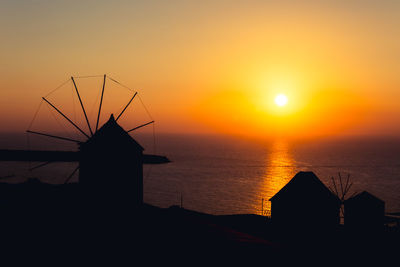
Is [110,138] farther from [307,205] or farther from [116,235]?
[307,205]

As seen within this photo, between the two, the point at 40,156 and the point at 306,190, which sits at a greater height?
the point at 40,156

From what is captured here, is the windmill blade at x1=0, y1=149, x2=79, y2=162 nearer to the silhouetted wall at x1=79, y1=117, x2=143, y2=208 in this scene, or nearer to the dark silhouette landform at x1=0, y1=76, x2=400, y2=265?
the silhouetted wall at x1=79, y1=117, x2=143, y2=208

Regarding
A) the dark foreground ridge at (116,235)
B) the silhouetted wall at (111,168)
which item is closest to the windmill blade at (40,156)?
the silhouetted wall at (111,168)

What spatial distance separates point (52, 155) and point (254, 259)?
18138 cm

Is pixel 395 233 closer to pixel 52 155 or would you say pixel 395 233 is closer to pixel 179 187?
pixel 179 187

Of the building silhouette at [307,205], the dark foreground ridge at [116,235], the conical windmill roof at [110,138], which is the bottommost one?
the building silhouette at [307,205]

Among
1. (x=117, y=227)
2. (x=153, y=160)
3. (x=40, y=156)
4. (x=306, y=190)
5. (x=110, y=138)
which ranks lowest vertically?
(x=306, y=190)

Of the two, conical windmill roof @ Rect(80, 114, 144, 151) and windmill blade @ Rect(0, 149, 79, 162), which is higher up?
conical windmill roof @ Rect(80, 114, 144, 151)

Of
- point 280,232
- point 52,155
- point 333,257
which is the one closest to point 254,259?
point 333,257

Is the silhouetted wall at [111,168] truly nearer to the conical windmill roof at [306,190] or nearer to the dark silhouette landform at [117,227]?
the dark silhouette landform at [117,227]

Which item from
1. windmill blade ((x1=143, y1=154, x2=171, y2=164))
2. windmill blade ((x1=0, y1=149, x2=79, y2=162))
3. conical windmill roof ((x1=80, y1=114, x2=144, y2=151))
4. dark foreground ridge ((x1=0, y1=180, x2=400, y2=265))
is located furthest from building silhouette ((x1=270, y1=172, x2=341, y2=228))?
windmill blade ((x1=143, y1=154, x2=171, y2=164))

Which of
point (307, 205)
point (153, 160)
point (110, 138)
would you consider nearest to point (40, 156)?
point (153, 160)

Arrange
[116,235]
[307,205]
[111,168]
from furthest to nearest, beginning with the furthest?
[307,205] < [111,168] < [116,235]

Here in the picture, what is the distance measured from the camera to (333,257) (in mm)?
14234
